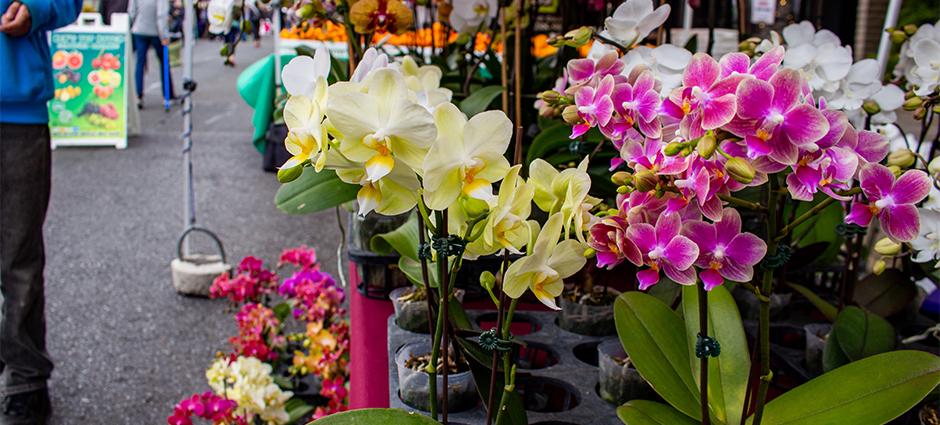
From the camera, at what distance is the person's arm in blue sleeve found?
5.84 feet

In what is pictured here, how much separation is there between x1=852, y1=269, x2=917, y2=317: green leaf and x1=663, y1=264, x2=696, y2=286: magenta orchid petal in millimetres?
571

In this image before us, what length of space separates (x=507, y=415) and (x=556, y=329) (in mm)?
344

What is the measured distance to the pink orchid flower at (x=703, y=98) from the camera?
19.0 inches

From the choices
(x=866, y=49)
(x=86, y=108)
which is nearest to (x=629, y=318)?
(x=866, y=49)

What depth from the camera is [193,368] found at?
92.7 inches

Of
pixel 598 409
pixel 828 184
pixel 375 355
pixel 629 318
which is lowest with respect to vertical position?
pixel 375 355

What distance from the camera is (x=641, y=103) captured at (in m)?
0.57

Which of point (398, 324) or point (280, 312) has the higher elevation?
point (398, 324)

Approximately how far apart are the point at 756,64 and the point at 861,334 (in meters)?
0.44

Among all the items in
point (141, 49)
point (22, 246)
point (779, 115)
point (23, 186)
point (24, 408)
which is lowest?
point (24, 408)

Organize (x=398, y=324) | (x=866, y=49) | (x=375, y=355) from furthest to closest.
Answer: (x=866, y=49) → (x=375, y=355) → (x=398, y=324)

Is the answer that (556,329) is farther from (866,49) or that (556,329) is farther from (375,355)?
(866,49)

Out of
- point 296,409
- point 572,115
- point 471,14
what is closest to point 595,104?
point 572,115

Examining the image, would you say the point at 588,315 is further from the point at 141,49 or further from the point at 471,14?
the point at 141,49
